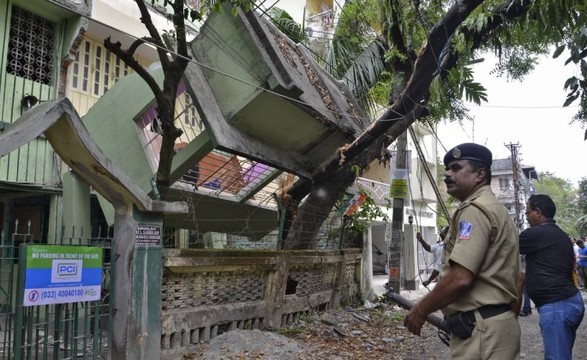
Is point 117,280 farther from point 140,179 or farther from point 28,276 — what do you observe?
point 140,179

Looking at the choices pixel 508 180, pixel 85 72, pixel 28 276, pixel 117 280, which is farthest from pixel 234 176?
pixel 508 180

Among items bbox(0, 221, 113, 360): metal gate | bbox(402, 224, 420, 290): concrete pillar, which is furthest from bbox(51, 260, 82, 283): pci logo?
bbox(402, 224, 420, 290): concrete pillar

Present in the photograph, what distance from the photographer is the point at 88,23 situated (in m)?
10.5

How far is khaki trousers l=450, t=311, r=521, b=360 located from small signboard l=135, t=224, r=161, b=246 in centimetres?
388

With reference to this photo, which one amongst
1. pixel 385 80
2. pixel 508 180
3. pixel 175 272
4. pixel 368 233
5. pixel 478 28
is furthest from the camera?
pixel 508 180

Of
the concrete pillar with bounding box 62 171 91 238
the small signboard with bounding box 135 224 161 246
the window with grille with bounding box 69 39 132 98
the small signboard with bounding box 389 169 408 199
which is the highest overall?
the window with grille with bounding box 69 39 132 98

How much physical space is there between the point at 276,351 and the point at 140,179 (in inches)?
147

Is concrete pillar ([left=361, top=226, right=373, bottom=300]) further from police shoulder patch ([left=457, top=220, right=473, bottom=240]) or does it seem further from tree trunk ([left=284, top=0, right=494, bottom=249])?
police shoulder patch ([left=457, top=220, right=473, bottom=240])

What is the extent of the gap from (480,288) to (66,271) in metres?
3.59

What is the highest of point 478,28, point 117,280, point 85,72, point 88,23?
point 88,23

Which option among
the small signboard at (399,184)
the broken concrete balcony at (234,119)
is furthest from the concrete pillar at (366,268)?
the broken concrete balcony at (234,119)

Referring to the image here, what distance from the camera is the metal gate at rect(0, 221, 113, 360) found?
4.36m

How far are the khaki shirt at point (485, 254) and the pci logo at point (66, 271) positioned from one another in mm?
3347

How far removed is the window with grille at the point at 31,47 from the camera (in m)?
9.58
